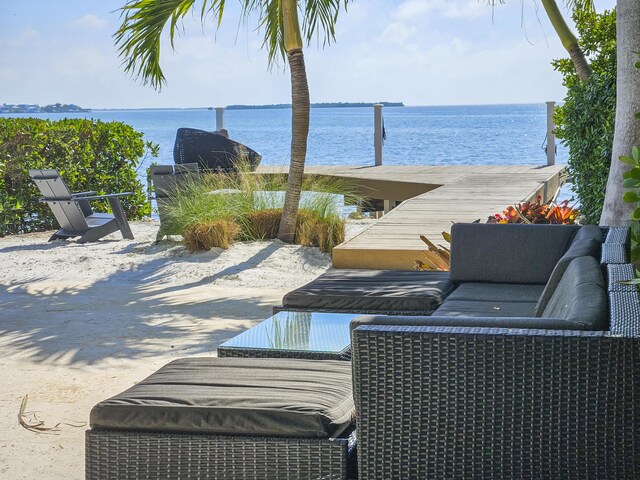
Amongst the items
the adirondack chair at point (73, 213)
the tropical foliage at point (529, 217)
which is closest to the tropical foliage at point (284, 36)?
the adirondack chair at point (73, 213)

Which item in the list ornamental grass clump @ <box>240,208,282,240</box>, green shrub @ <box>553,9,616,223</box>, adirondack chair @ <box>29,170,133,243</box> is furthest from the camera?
adirondack chair @ <box>29,170,133,243</box>

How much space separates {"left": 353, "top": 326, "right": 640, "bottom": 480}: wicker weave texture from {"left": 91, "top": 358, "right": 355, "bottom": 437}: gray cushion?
17 cm

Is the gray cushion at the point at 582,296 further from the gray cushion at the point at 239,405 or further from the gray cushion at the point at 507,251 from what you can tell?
the gray cushion at the point at 507,251

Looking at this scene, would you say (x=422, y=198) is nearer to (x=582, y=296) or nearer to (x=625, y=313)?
(x=582, y=296)

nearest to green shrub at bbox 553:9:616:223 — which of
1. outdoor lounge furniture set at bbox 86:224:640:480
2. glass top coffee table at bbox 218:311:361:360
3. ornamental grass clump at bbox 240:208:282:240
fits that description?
ornamental grass clump at bbox 240:208:282:240

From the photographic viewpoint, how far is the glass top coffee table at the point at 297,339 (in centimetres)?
371

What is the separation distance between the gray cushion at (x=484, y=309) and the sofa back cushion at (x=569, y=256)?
0.23 metres

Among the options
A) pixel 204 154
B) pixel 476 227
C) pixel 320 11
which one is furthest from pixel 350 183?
pixel 476 227

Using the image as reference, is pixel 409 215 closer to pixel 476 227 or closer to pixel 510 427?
pixel 476 227

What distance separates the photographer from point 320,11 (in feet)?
30.7

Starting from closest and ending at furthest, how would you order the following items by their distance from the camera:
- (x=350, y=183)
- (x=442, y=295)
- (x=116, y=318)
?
(x=442, y=295) < (x=116, y=318) < (x=350, y=183)

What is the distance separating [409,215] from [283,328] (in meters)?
5.10

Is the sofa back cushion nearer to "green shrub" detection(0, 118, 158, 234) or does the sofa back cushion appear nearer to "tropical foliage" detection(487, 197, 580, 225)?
"tropical foliage" detection(487, 197, 580, 225)

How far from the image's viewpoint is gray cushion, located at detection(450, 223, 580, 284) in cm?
487
